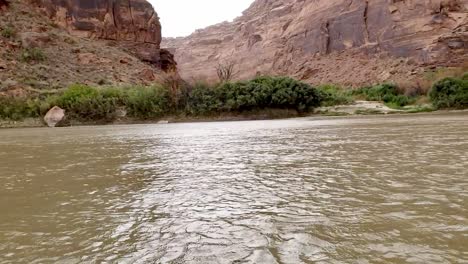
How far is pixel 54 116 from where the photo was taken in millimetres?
31641

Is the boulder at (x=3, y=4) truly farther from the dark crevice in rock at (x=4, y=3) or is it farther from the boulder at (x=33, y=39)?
the boulder at (x=33, y=39)

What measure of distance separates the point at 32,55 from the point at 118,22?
55.3ft

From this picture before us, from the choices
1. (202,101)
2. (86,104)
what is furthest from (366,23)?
(86,104)

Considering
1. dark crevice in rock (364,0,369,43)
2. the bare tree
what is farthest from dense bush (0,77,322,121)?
dark crevice in rock (364,0,369,43)

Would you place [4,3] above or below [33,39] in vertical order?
above

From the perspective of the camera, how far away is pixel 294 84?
1391 inches

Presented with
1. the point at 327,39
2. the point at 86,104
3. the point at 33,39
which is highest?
the point at 327,39

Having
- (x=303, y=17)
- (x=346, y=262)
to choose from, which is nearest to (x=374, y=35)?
(x=303, y=17)

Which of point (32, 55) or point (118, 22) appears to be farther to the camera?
point (118, 22)

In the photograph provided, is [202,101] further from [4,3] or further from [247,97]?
[4,3]

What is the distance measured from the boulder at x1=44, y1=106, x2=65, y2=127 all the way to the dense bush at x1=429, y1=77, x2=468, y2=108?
31.0m

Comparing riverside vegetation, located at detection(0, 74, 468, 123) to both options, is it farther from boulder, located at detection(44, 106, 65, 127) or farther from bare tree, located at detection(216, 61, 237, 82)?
bare tree, located at detection(216, 61, 237, 82)

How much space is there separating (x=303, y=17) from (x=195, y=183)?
249ft

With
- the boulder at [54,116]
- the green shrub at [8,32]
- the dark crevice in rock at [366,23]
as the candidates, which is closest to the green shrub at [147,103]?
the boulder at [54,116]
